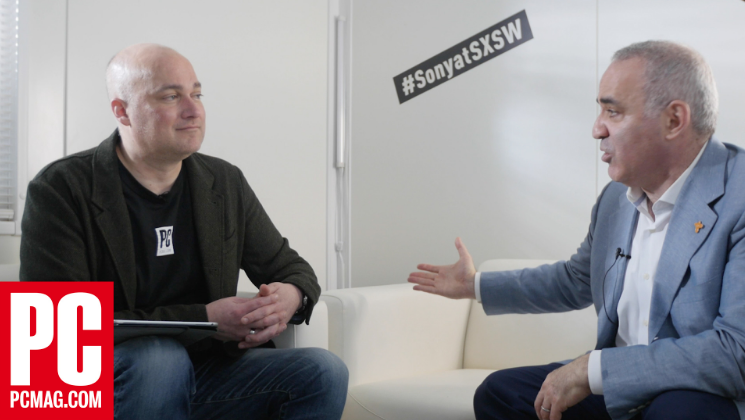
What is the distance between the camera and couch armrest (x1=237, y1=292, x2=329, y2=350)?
1.97 m

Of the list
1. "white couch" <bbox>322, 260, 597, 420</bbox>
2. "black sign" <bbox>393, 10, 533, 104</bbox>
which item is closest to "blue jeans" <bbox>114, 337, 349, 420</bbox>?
"white couch" <bbox>322, 260, 597, 420</bbox>

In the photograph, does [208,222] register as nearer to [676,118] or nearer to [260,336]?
[260,336]

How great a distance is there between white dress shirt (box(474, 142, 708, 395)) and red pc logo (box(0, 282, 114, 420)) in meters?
1.27

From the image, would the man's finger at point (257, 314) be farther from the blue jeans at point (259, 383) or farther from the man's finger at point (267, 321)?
the blue jeans at point (259, 383)

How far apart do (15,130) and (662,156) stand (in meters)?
2.11

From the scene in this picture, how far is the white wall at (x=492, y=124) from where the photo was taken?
2857 mm

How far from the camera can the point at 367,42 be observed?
3.71m

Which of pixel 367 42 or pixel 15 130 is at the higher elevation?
pixel 367 42

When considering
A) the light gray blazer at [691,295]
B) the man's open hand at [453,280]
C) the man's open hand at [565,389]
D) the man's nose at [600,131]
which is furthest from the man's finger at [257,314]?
the man's nose at [600,131]

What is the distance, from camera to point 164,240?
1.90 meters

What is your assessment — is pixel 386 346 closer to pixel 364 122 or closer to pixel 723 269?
pixel 723 269

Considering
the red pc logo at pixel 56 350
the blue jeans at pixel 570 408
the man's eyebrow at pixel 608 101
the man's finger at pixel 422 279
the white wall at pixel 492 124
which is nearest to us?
the blue jeans at pixel 570 408

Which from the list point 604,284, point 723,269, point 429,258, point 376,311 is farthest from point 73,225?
point 429,258

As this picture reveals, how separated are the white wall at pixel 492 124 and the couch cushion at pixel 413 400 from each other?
3.50 feet
